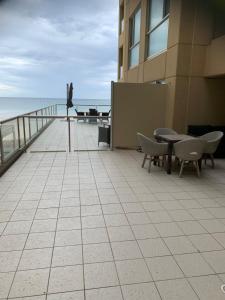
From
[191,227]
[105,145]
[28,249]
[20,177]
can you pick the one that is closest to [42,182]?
[20,177]

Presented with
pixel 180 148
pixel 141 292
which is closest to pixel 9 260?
pixel 141 292

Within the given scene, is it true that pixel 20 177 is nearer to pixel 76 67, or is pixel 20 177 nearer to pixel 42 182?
pixel 42 182

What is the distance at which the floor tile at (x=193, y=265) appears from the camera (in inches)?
75.8

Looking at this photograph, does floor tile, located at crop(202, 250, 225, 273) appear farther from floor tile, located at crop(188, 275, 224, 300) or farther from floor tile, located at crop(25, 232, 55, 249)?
floor tile, located at crop(25, 232, 55, 249)

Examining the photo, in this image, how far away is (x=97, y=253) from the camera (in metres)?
A: 2.15

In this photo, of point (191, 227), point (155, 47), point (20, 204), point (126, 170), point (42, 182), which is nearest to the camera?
point (191, 227)

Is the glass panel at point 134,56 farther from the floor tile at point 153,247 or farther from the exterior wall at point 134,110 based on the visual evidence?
the floor tile at point 153,247

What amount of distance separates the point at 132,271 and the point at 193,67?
502cm

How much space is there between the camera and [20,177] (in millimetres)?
4195

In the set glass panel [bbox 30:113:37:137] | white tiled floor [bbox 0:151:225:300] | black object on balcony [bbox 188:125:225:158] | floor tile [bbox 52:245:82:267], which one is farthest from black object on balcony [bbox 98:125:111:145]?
floor tile [bbox 52:245:82:267]

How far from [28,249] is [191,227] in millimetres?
1719

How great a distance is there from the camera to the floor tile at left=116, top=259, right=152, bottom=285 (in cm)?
184

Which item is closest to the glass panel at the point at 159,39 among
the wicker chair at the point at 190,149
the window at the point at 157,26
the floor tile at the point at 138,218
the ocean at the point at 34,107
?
the window at the point at 157,26

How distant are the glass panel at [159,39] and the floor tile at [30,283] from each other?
6.11 meters
